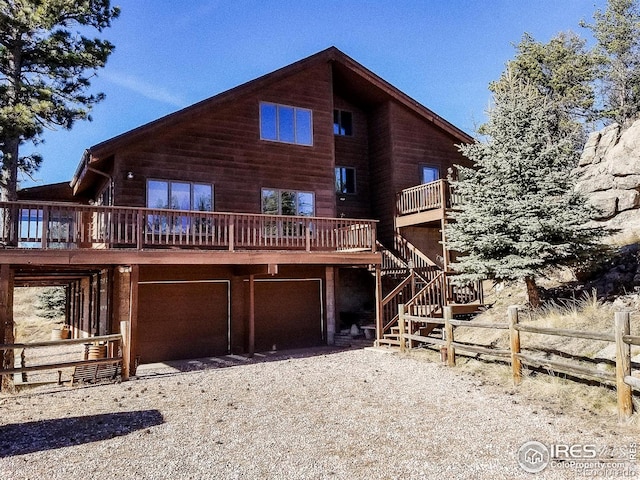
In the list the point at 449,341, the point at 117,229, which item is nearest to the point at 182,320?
the point at 117,229

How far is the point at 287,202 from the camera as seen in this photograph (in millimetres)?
16922

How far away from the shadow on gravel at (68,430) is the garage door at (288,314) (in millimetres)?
8111

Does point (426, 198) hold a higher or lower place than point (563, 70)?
lower

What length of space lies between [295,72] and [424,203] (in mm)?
6631

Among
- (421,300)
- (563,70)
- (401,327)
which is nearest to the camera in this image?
(401,327)

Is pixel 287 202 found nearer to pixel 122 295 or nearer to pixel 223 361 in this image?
pixel 223 361

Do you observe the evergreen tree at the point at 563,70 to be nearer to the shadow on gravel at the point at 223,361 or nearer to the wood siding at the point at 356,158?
the wood siding at the point at 356,158

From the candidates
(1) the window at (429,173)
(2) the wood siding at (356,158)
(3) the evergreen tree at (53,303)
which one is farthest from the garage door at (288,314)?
(3) the evergreen tree at (53,303)

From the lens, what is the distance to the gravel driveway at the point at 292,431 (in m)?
5.73

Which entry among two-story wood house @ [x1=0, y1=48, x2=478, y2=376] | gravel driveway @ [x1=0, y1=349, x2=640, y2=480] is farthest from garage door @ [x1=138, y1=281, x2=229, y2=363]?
gravel driveway @ [x1=0, y1=349, x2=640, y2=480]

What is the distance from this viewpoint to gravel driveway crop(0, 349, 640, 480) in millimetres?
5734

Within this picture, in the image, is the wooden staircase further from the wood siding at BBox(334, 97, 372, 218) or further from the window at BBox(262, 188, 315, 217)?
the wood siding at BBox(334, 97, 372, 218)

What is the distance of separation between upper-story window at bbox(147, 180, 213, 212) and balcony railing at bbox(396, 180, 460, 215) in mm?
7372

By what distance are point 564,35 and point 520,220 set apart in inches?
1073
